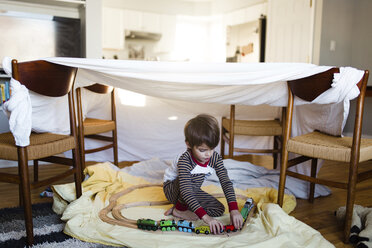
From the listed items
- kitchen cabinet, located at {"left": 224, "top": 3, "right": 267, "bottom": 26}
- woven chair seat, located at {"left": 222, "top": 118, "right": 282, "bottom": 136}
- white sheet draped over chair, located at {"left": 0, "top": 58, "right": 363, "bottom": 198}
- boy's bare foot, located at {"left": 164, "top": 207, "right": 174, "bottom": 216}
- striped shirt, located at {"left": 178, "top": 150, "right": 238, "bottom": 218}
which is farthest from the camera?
kitchen cabinet, located at {"left": 224, "top": 3, "right": 267, "bottom": 26}

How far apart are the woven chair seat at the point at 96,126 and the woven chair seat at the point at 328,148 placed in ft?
4.42

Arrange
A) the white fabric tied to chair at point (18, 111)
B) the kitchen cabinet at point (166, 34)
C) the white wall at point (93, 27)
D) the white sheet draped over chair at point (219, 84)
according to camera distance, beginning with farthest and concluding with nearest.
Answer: the kitchen cabinet at point (166, 34), the white wall at point (93, 27), the white sheet draped over chair at point (219, 84), the white fabric tied to chair at point (18, 111)

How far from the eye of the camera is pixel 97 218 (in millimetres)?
1607

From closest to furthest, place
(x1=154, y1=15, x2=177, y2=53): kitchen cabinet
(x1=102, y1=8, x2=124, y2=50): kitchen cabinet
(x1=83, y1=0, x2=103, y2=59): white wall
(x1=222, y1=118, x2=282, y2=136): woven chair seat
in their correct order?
(x1=222, y1=118, x2=282, y2=136): woven chair seat → (x1=83, y1=0, x2=103, y2=59): white wall → (x1=102, y1=8, x2=124, y2=50): kitchen cabinet → (x1=154, y1=15, x2=177, y2=53): kitchen cabinet

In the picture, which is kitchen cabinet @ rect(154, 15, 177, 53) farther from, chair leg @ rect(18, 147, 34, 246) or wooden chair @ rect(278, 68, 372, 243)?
chair leg @ rect(18, 147, 34, 246)

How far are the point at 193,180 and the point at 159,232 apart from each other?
0.28 m

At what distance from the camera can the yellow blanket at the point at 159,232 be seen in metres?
1.37

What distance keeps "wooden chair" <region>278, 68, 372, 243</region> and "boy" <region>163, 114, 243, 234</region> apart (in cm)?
40

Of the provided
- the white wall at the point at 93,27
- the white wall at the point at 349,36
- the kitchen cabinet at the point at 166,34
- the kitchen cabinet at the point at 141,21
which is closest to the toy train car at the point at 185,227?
the white wall at the point at 93,27

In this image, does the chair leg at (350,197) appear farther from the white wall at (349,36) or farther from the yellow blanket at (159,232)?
the white wall at (349,36)

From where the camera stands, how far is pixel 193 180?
5.24 ft

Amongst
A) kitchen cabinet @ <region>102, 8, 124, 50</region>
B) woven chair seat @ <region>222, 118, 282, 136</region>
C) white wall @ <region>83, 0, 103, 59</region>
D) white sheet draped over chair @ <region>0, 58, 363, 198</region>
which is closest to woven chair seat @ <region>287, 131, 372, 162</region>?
white sheet draped over chair @ <region>0, 58, 363, 198</region>

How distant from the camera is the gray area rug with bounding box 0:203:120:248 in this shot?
1.41 metres

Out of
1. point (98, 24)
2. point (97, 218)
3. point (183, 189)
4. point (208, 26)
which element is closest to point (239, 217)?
point (183, 189)
